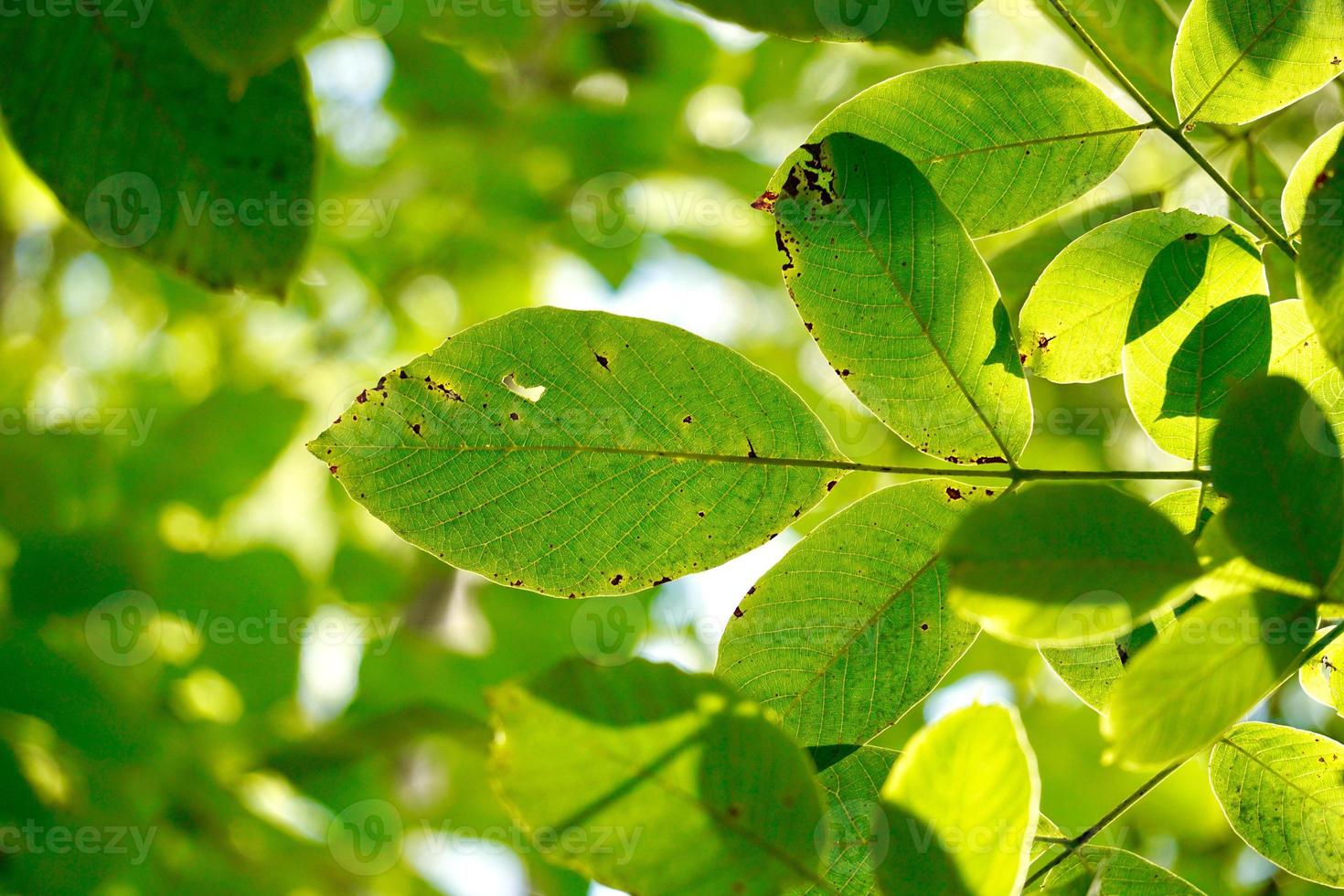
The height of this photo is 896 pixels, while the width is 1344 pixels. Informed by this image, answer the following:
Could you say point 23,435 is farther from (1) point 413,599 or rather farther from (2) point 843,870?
(2) point 843,870

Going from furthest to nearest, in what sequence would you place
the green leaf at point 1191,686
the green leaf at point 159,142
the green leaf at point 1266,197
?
the green leaf at point 1266,197
the green leaf at point 159,142
the green leaf at point 1191,686

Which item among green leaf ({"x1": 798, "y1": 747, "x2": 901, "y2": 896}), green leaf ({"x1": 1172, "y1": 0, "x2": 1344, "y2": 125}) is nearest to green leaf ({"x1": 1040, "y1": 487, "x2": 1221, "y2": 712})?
green leaf ({"x1": 798, "y1": 747, "x2": 901, "y2": 896})

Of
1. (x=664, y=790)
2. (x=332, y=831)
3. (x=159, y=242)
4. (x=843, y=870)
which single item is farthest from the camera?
(x=332, y=831)

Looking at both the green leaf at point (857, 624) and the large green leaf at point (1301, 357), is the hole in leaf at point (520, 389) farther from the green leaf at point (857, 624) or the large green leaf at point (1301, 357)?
the large green leaf at point (1301, 357)

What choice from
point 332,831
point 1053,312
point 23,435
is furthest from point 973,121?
point 23,435

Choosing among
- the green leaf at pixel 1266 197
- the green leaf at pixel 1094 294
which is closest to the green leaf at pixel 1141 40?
the green leaf at pixel 1266 197

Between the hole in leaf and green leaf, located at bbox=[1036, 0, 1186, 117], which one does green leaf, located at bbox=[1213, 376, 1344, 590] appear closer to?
the hole in leaf

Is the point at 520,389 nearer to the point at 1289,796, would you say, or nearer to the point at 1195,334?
the point at 1195,334
